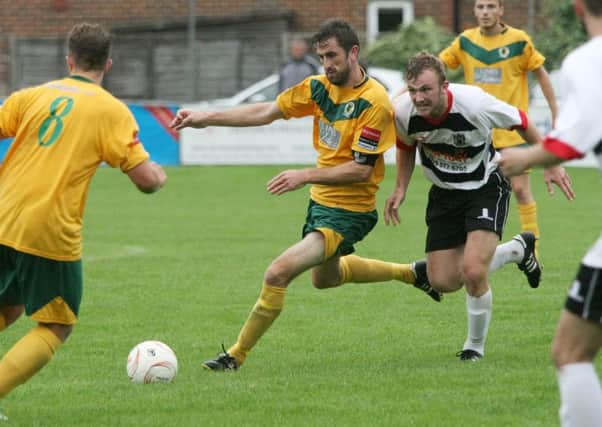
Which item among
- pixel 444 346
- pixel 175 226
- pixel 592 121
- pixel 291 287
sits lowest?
pixel 175 226

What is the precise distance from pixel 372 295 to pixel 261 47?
16677mm

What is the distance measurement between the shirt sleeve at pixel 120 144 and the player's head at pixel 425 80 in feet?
5.98

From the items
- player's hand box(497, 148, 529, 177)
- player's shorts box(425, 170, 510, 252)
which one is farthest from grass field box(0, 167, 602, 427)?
player's hand box(497, 148, 529, 177)

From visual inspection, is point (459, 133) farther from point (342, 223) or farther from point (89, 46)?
point (89, 46)

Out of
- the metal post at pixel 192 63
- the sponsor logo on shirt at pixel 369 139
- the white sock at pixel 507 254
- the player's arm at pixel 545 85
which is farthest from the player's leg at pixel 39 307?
the metal post at pixel 192 63

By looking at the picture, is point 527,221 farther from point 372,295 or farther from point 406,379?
point 406,379

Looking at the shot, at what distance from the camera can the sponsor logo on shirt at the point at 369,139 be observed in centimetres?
732

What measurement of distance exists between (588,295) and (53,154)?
245 cm

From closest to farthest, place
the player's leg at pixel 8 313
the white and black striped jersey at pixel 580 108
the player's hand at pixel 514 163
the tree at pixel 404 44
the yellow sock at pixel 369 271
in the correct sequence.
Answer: the white and black striped jersey at pixel 580 108 < the player's hand at pixel 514 163 < the player's leg at pixel 8 313 < the yellow sock at pixel 369 271 < the tree at pixel 404 44

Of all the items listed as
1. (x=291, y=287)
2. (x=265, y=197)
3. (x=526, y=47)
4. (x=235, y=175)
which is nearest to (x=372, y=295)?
(x=291, y=287)

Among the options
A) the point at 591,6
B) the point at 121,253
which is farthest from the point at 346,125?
the point at 121,253

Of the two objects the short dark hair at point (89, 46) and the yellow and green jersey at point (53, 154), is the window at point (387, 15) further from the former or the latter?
the yellow and green jersey at point (53, 154)

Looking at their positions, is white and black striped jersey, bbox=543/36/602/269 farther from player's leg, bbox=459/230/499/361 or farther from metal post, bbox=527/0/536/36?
metal post, bbox=527/0/536/36

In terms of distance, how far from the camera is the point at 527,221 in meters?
10.9
